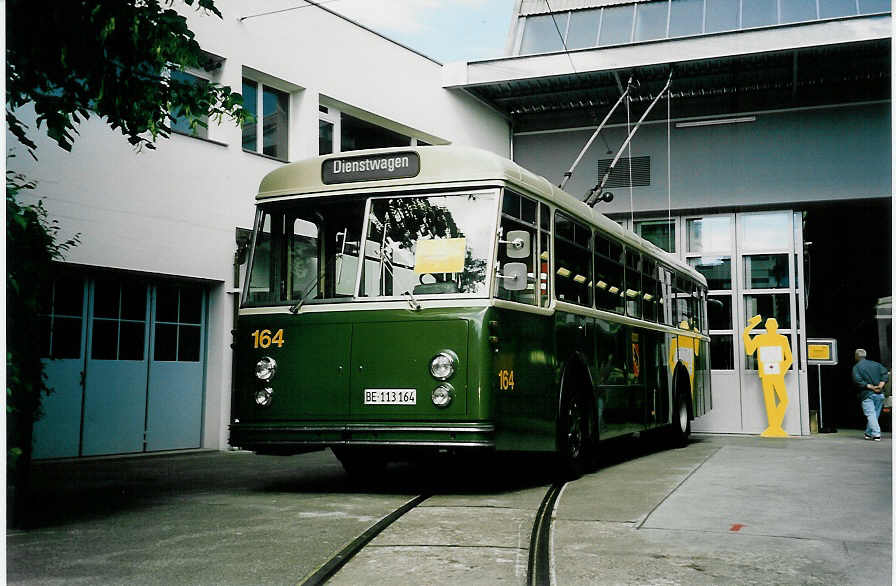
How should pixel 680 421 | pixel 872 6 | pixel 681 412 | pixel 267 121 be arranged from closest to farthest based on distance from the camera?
pixel 680 421
pixel 681 412
pixel 267 121
pixel 872 6

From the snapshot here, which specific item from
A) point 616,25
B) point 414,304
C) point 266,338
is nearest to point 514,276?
point 414,304

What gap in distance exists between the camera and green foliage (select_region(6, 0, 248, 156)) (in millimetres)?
6699

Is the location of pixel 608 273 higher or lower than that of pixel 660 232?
lower

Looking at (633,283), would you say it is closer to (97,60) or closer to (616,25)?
(97,60)

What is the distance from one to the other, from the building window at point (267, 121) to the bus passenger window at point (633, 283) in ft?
21.3

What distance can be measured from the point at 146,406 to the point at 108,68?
8.38m

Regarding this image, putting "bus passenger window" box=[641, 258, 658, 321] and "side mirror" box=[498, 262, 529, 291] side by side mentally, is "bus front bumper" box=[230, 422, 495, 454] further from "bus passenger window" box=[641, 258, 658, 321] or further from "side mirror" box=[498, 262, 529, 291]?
"bus passenger window" box=[641, 258, 658, 321]

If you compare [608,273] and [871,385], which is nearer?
[608,273]

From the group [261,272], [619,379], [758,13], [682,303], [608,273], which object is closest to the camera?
[261,272]

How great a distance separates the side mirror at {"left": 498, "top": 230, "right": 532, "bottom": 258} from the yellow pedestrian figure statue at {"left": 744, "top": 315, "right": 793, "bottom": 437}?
13.6 metres

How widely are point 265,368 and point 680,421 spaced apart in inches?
335

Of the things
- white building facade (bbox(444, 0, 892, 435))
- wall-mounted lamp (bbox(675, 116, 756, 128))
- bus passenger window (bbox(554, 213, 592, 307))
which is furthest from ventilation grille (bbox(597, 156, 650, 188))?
bus passenger window (bbox(554, 213, 592, 307))

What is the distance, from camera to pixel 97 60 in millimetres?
7004

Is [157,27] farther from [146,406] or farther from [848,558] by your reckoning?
[146,406]
